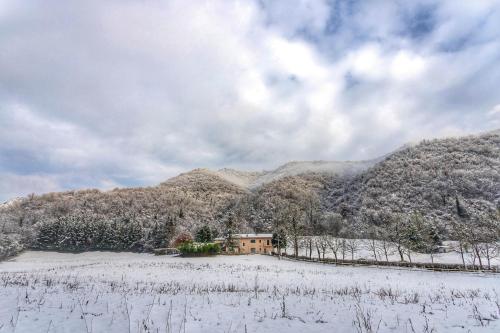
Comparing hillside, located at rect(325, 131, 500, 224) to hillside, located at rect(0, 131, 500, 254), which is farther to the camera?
hillside, located at rect(325, 131, 500, 224)

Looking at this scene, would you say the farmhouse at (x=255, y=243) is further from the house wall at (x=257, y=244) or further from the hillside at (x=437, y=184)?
the hillside at (x=437, y=184)

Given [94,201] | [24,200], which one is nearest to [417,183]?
[94,201]

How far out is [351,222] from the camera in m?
144

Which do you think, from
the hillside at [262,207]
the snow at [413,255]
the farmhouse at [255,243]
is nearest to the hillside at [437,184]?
the hillside at [262,207]

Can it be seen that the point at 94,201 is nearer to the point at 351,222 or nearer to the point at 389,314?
the point at 351,222

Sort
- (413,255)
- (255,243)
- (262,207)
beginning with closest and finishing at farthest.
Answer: (413,255)
(255,243)
(262,207)

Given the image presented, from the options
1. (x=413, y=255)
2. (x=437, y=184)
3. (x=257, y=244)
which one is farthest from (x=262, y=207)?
(x=413, y=255)

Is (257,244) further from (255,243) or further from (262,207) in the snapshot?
(262,207)

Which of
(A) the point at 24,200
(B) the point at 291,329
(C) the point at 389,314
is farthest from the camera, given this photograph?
(A) the point at 24,200

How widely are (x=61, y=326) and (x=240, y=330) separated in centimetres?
534

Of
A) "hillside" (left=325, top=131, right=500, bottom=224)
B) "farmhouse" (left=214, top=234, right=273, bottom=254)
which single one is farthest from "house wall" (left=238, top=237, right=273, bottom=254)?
"hillside" (left=325, top=131, right=500, bottom=224)

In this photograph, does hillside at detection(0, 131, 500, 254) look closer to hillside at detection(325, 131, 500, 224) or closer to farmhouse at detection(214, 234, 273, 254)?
hillside at detection(325, 131, 500, 224)

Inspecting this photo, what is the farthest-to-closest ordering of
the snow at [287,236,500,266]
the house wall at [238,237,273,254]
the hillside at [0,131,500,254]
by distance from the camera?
the hillside at [0,131,500,254] < the house wall at [238,237,273,254] < the snow at [287,236,500,266]

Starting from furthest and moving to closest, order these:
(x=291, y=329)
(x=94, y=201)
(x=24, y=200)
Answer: (x=24, y=200) → (x=94, y=201) → (x=291, y=329)
